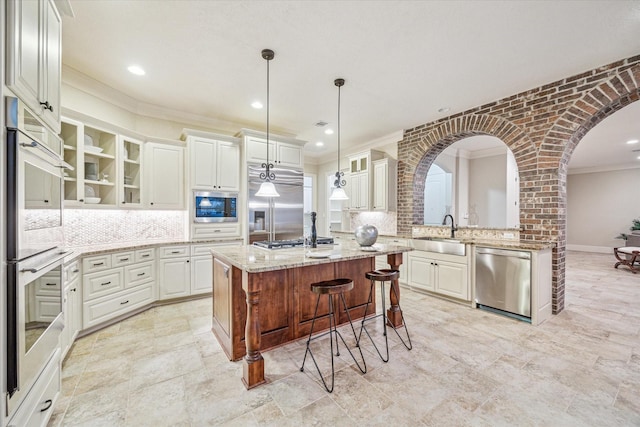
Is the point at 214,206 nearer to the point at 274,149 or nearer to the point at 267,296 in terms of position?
the point at 274,149

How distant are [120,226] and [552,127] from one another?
18.8ft

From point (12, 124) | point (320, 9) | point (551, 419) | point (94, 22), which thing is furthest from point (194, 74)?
point (551, 419)

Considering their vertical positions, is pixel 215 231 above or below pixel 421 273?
above

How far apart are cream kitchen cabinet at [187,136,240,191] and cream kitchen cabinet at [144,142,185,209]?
0.22 m

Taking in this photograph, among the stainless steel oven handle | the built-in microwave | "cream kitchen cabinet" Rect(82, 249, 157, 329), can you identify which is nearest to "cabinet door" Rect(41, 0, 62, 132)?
the stainless steel oven handle

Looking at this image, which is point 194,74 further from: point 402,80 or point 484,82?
point 484,82

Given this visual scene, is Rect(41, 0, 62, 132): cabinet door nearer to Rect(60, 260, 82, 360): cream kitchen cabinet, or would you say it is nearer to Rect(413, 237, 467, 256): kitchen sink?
Rect(60, 260, 82, 360): cream kitchen cabinet

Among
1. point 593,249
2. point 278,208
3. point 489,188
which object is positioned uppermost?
point 489,188

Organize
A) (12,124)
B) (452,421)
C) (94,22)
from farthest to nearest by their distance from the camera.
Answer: (94,22), (452,421), (12,124)

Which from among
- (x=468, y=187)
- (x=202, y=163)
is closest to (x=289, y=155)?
(x=202, y=163)

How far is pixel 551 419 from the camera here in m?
1.72

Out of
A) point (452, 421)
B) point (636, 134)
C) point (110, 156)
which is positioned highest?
point (636, 134)

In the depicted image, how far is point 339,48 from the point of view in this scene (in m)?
2.63

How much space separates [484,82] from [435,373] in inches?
129
